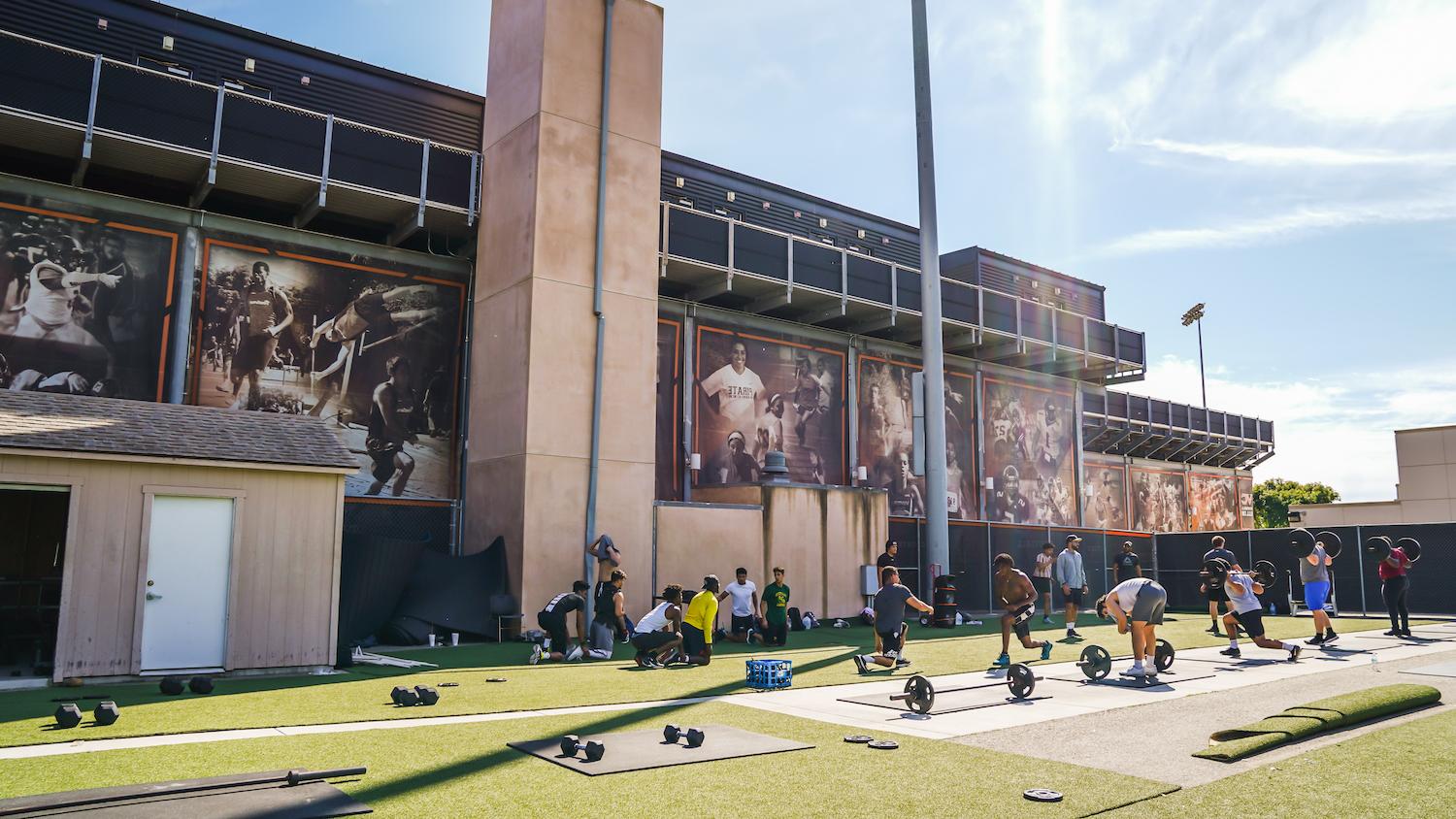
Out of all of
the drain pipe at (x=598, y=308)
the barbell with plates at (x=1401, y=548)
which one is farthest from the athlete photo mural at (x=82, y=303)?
the barbell with plates at (x=1401, y=548)

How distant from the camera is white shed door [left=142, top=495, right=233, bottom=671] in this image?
13242mm

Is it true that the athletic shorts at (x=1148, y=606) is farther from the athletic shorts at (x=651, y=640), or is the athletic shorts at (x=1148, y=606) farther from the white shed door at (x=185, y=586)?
the white shed door at (x=185, y=586)

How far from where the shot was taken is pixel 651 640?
14.9m

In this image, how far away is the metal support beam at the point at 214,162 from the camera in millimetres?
18766

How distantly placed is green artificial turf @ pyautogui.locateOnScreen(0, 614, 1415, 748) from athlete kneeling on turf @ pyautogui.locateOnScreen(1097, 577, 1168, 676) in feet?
7.91

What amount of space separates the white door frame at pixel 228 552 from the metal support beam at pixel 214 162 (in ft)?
26.6

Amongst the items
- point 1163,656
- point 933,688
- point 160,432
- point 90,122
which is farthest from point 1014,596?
point 90,122

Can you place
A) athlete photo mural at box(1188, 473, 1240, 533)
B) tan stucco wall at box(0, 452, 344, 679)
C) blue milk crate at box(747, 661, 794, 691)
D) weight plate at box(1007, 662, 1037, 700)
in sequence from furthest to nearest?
1. athlete photo mural at box(1188, 473, 1240, 533)
2. tan stucco wall at box(0, 452, 344, 679)
3. blue milk crate at box(747, 661, 794, 691)
4. weight plate at box(1007, 662, 1037, 700)

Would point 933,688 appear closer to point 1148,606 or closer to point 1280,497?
point 1148,606

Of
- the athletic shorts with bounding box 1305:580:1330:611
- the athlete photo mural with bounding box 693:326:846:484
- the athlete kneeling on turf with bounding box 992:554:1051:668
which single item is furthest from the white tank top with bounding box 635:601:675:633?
the athletic shorts with bounding box 1305:580:1330:611

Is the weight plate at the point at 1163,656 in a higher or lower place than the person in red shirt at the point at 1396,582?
lower

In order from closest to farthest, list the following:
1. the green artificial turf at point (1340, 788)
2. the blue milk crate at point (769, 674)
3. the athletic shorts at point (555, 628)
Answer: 1. the green artificial turf at point (1340, 788)
2. the blue milk crate at point (769, 674)
3. the athletic shorts at point (555, 628)

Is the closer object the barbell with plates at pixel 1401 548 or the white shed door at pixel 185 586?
the white shed door at pixel 185 586

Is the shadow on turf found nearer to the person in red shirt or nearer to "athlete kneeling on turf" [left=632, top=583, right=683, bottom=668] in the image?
"athlete kneeling on turf" [left=632, top=583, right=683, bottom=668]
